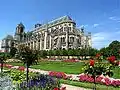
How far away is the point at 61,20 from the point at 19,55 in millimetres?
98080

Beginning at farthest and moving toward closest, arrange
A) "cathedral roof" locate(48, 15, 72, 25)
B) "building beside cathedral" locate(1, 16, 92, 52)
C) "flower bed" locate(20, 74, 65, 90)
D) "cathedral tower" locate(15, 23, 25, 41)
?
"cathedral tower" locate(15, 23, 25, 41) < "cathedral roof" locate(48, 15, 72, 25) < "building beside cathedral" locate(1, 16, 92, 52) < "flower bed" locate(20, 74, 65, 90)

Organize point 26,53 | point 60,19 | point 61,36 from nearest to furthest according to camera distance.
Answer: point 26,53 < point 61,36 < point 60,19

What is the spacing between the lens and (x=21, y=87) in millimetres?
10609

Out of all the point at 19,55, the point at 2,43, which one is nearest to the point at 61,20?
the point at 2,43

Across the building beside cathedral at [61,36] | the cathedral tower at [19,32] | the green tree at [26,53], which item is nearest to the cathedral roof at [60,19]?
the building beside cathedral at [61,36]

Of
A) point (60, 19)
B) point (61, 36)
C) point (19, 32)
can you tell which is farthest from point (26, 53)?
point (19, 32)

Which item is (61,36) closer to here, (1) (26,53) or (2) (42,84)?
(1) (26,53)

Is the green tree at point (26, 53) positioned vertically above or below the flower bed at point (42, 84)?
above

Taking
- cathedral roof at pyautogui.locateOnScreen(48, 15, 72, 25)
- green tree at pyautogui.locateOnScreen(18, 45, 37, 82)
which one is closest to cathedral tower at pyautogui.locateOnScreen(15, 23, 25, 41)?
cathedral roof at pyautogui.locateOnScreen(48, 15, 72, 25)

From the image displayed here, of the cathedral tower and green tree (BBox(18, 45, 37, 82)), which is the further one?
the cathedral tower

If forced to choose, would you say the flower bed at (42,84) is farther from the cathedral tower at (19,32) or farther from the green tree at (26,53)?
the cathedral tower at (19,32)

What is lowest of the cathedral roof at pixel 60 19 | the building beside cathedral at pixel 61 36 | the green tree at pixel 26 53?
the green tree at pixel 26 53

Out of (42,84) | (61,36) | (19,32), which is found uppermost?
(19,32)

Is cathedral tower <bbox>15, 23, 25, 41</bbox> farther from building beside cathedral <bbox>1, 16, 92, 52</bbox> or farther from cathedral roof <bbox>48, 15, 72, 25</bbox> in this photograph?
cathedral roof <bbox>48, 15, 72, 25</bbox>
